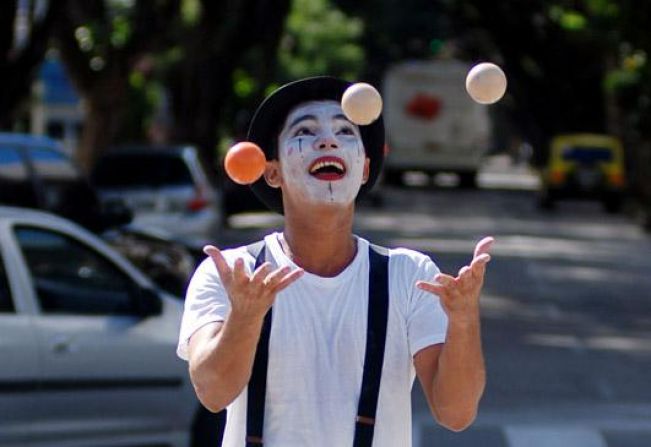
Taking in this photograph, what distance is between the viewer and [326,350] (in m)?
3.37

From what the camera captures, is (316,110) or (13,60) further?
(13,60)

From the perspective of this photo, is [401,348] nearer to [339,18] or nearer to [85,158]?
[85,158]

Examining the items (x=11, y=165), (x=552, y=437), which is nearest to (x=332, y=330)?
(x=552, y=437)

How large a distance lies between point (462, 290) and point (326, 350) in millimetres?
313

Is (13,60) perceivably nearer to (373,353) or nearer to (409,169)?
(373,353)

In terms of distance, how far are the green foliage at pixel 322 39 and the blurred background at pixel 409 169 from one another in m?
0.11

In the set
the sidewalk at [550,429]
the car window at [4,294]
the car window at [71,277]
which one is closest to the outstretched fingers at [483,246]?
the car window at [4,294]

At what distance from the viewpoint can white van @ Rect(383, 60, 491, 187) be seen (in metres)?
48.4

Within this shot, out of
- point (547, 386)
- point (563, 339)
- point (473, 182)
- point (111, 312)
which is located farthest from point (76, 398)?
point (473, 182)

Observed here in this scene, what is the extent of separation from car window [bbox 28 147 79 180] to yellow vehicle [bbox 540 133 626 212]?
27.1 meters

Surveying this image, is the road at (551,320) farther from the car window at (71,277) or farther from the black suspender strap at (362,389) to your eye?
the black suspender strap at (362,389)

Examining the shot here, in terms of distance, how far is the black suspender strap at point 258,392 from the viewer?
11.0ft

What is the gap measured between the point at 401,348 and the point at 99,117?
830 inches

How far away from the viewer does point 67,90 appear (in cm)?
5134
